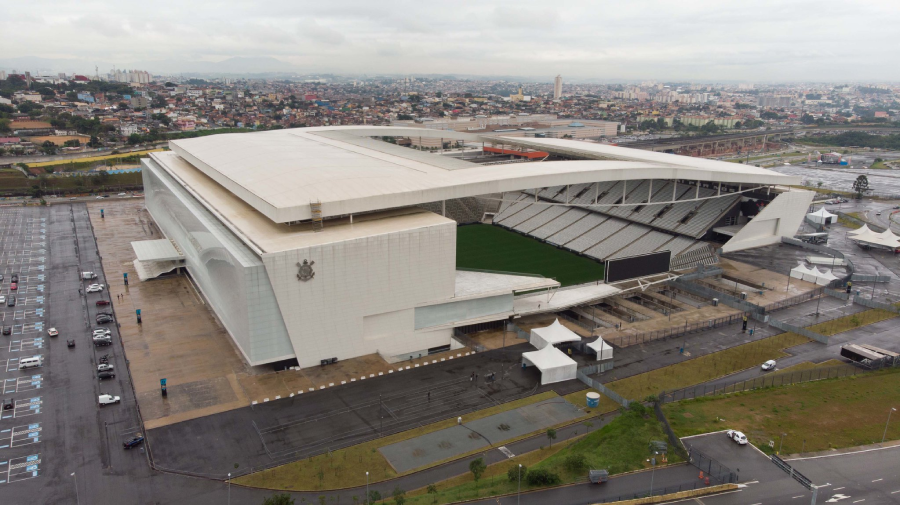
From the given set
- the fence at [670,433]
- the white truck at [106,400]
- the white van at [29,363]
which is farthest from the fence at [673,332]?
the white van at [29,363]

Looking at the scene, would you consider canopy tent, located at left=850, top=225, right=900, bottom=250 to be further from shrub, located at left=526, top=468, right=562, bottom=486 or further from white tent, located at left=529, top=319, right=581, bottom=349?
shrub, located at left=526, top=468, right=562, bottom=486

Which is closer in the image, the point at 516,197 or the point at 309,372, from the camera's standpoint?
the point at 309,372

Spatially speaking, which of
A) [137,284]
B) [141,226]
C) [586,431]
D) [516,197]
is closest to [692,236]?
[516,197]

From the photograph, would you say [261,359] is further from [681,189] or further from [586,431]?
[681,189]

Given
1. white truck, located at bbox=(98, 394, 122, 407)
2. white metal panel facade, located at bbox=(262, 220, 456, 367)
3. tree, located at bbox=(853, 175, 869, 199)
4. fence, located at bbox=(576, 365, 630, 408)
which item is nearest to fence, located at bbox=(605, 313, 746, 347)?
fence, located at bbox=(576, 365, 630, 408)

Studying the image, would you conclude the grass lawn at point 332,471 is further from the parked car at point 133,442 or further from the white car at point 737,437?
the white car at point 737,437

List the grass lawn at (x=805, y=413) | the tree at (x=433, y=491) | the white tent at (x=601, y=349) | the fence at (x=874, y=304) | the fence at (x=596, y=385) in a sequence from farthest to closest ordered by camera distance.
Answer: the fence at (x=874, y=304) → the white tent at (x=601, y=349) → the fence at (x=596, y=385) → the grass lawn at (x=805, y=413) → the tree at (x=433, y=491)
